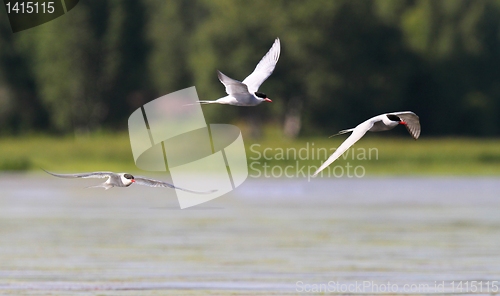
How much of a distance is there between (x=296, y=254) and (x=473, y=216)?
708 centimetres

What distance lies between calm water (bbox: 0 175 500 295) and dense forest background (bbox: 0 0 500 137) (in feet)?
92.3

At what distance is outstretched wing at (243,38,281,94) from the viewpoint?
1281 centimetres

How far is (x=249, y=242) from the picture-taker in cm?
2000

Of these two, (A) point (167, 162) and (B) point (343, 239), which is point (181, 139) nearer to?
(A) point (167, 162)

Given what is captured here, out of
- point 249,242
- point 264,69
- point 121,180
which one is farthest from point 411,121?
point 249,242

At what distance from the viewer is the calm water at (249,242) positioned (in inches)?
607

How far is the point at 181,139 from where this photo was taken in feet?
161

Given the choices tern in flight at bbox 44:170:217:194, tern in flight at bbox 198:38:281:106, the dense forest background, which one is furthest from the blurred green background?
tern in flight at bbox 44:170:217:194

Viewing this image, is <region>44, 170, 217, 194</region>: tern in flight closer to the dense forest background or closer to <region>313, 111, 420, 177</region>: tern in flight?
<region>313, 111, 420, 177</region>: tern in flight

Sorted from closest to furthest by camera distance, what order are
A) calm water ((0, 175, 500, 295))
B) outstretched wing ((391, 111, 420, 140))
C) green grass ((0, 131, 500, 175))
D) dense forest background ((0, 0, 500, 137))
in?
outstretched wing ((391, 111, 420, 140)), calm water ((0, 175, 500, 295)), green grass ((0, 131, 500, 175)), dense forest background ((0, 0, 500, 137))

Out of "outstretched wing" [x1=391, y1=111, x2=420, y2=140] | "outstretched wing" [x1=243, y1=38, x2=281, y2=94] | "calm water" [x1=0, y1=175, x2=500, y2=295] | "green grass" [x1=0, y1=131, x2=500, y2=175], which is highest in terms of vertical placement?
"outstretched wing" [x1=243, y1=38, x2=281, y2=94]

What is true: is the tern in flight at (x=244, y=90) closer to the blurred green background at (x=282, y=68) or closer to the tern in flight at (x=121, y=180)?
the tern in flight at (x=121, y=180)

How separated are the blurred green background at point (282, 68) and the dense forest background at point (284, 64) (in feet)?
0.26

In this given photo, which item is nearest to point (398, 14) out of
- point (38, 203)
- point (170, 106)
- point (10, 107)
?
point (170, 106)
